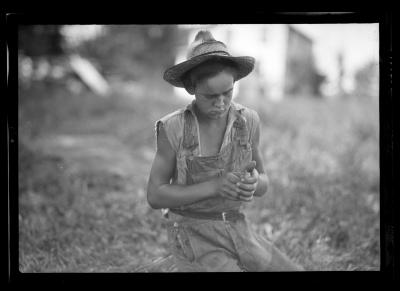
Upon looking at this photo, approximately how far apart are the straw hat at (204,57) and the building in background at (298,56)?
21.0 inches

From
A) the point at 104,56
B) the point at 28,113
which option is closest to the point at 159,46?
the point at 104,56

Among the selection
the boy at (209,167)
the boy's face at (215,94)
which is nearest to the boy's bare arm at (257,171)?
the boy at (209,167)

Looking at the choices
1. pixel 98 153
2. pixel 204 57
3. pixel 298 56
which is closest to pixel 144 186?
pixel 98 153

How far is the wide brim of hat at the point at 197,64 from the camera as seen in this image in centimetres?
201

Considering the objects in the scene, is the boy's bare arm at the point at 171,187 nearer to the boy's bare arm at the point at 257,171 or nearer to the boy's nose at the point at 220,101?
the boy's bare arm at the point at 257,171

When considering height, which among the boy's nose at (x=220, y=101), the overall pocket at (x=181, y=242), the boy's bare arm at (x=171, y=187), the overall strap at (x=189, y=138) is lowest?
the overall pocket at (x=181, y=242)

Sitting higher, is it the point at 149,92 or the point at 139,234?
the point at 149,92

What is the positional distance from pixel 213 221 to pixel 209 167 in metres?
0.24

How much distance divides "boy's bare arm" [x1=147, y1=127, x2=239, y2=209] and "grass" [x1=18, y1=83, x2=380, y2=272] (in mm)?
487

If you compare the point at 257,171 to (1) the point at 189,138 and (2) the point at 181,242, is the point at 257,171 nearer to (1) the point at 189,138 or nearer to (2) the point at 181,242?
(1) the point at 189,138

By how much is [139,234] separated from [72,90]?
382cm
